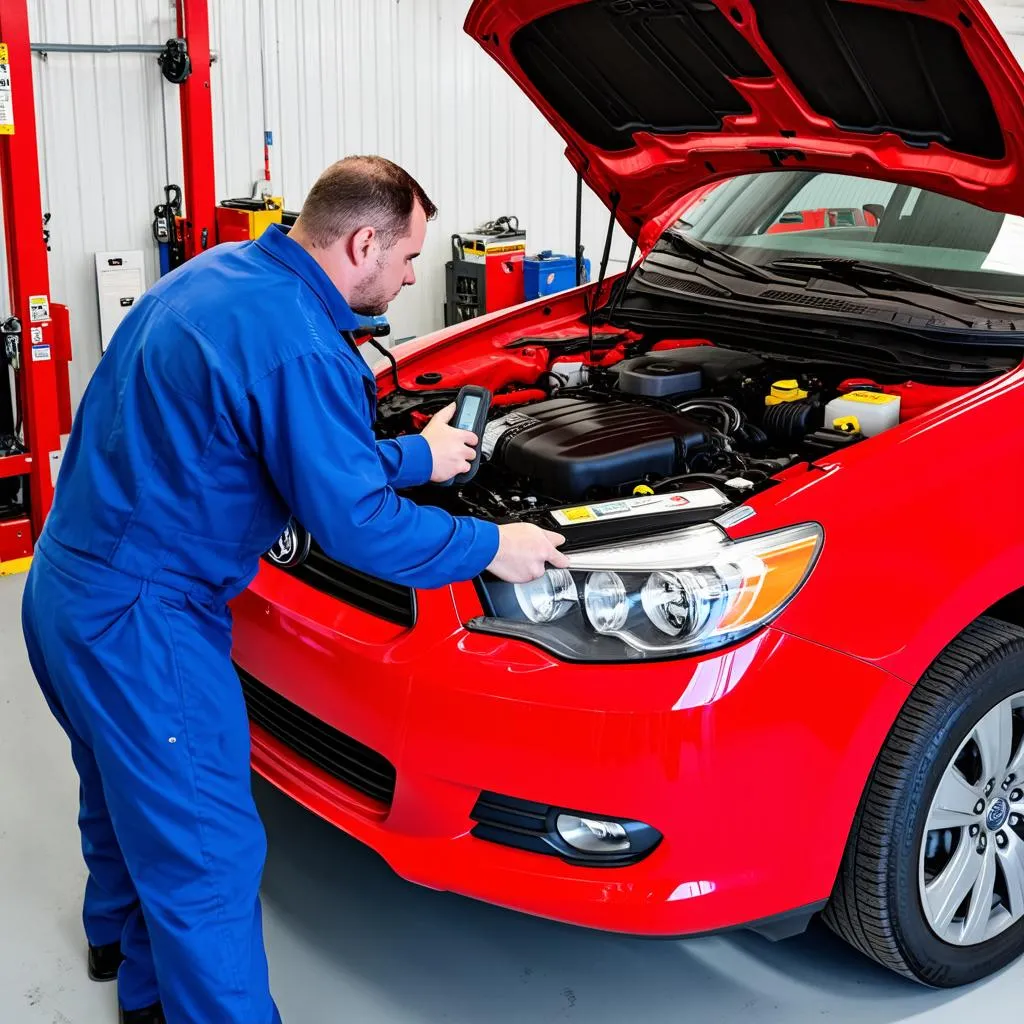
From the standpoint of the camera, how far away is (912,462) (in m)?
1.90

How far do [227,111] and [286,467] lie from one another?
518cm

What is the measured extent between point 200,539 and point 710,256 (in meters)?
1.75

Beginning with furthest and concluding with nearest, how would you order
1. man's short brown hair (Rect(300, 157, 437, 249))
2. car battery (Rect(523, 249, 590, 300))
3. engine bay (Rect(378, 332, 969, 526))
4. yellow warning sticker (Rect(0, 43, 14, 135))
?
car battery (Rect(523, 249, 590, 300)), yellow warning sticker (Rect(0, 43, 14, 135)), engine bay (Rect(378, 332, 969, 526)), man's short brown hair (Rect(300, 157, 437, 249))

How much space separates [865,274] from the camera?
8.64 feet

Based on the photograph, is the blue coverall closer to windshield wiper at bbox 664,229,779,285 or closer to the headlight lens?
the headlight lens

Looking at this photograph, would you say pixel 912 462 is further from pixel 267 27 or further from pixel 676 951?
pixel 267 27

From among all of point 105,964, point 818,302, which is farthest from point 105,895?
point 818,302

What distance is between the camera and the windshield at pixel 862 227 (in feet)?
8.27

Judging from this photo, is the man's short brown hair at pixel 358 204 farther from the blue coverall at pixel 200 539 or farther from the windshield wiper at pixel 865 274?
the windshield wiper at pixel 865 274

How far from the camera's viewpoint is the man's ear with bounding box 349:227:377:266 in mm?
1724

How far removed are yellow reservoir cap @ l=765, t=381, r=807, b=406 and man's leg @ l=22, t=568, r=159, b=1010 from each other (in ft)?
4.96

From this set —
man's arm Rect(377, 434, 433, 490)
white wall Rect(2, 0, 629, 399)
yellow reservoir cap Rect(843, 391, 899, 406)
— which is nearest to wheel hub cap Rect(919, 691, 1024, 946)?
yellow reservoir cap Rect(843, 391, 899, 406)

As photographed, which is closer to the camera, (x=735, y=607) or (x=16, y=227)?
(x=735, y=607)

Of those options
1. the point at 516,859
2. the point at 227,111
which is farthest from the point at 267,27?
the point at 516,859
